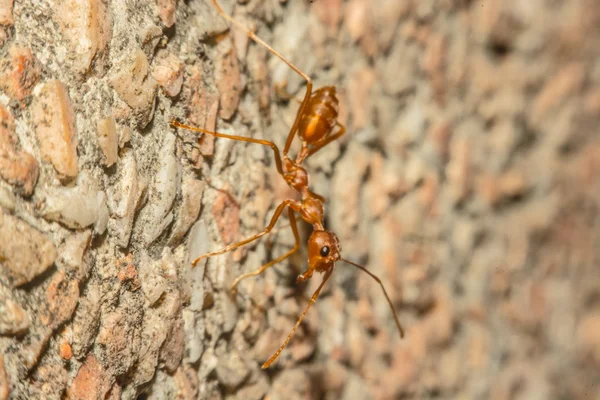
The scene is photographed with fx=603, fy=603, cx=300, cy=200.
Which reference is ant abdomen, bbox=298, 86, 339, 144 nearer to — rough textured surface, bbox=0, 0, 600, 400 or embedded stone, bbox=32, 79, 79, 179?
rough textured surface, bbox=0, 0, 600, 400

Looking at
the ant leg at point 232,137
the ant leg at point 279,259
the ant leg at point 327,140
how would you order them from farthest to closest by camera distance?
the ant leg at point 327,140, the ant leg at point 279,259, the ant leg at point 232,137

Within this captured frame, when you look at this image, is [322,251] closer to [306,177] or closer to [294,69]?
[306,177]

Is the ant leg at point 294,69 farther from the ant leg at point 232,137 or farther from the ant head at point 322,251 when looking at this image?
the ant head at point 322,251

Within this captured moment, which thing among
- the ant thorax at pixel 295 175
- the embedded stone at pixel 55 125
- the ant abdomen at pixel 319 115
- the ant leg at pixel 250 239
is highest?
the ant abdomen at pixel 319 115

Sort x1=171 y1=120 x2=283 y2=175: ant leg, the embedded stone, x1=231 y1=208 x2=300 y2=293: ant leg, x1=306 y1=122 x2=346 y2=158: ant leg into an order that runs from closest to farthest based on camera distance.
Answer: the embedded stone, x1=171 y1=120 x2=283 y2=175: ant leg, x1=231 y1=208 x2=300 y2=293: ant leg, x1=306 y1=122 x2=346 y2=158: ant leg

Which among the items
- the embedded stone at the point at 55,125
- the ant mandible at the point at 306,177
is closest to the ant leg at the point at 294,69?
the ant mandible at the point at 306,177

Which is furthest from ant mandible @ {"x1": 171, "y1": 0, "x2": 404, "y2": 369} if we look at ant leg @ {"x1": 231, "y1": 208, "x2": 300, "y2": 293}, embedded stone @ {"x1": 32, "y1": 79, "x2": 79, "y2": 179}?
embedded stone @ {"x1": 32, "y1": 79, "x2": 79, "y2": 179}

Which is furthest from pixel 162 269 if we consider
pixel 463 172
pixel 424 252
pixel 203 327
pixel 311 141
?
pixel 463 172

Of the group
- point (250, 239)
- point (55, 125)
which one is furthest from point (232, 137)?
point (55, 125)
